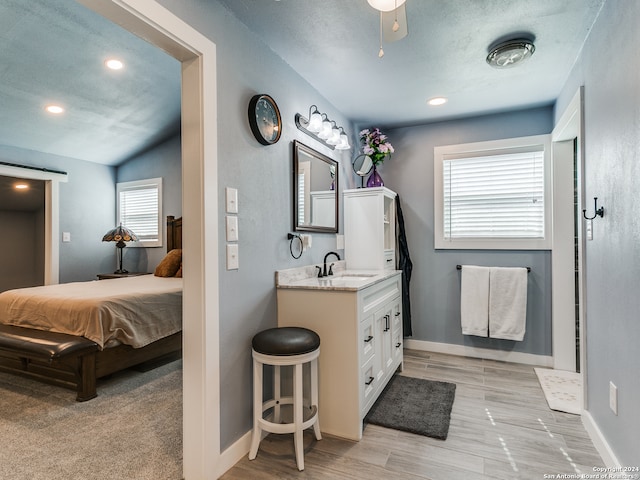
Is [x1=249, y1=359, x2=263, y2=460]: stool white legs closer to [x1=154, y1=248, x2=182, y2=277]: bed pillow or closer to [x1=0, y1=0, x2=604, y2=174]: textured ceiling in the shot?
[x1=0, y1=0, x2=604, y2=174]: textured ceiling

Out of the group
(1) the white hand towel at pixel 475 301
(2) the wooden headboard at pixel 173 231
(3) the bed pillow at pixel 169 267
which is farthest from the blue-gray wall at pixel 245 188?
Answer: (2) the wooden headboard at pixel 173 231

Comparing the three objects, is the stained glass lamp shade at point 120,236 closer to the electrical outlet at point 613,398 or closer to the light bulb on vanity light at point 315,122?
the light bulb on vanity light at point 315,122

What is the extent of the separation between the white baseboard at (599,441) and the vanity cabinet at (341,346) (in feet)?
4.11

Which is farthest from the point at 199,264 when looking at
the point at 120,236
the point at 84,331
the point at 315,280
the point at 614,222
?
the point at 120,236

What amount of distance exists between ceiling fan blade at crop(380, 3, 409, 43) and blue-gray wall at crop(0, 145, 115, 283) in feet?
15.6

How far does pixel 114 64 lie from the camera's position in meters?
3.00

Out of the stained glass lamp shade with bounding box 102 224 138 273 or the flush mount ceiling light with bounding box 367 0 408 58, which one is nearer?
the flush mount ceiling light with bounding box 367 0 408 58

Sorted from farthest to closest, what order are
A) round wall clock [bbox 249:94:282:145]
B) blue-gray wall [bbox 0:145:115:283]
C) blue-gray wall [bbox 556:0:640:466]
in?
blue-gray wall [bbox 0:145:115:283], round wall clock [bbox 249:94:282:145], blue-gray wall [bbox 556:0:640:466]

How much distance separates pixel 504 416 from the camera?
7.65 feet

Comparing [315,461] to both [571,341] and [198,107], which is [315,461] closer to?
[198,107]

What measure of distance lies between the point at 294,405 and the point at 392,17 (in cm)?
191

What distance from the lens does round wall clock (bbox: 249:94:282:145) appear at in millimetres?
2027

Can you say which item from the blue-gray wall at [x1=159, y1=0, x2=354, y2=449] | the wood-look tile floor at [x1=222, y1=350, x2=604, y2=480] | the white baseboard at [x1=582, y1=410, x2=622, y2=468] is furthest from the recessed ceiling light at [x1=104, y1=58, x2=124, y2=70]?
the white baseboard at [x1=582, y1=410, x2=622, y2=468]

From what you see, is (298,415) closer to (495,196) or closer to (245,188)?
(245,188)
